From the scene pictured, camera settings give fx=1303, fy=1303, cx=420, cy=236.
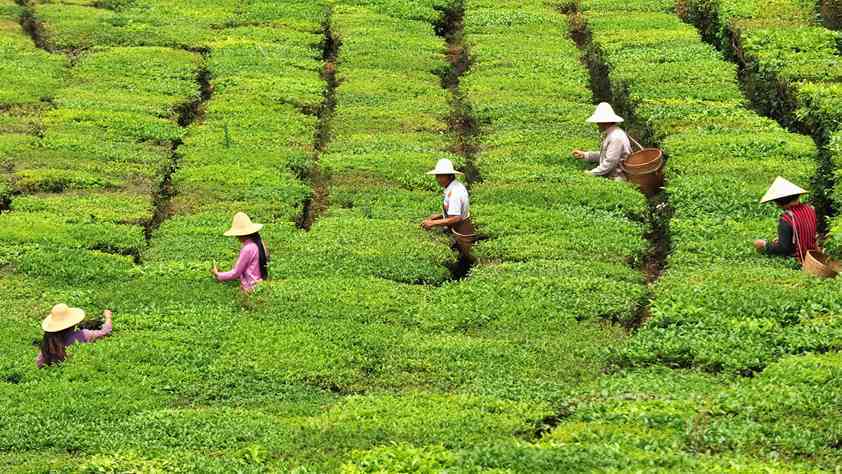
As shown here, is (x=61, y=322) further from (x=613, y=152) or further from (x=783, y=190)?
(x=613, y=152)

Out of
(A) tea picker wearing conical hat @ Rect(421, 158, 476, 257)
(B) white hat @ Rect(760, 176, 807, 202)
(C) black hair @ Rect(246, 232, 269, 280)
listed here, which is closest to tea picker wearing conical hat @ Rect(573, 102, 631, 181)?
(A) tea picker wearing conical hat @ Rect(421, 158, 476, 257)

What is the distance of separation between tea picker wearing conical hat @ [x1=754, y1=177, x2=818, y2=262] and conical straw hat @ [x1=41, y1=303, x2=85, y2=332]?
11176mm

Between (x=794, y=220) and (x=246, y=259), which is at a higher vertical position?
(x=794, y=220)

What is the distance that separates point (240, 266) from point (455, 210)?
4206 millimetres

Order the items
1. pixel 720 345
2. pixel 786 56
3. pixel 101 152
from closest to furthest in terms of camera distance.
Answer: pixel 720 345, pixel 101 152, pixel 786 56

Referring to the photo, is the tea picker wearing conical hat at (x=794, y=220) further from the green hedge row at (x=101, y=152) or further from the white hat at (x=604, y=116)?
the green hedge row at (x=101, y=152)

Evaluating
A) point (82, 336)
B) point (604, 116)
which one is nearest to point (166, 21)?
point (604, 116)

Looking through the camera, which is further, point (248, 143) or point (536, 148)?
point (248, 143)

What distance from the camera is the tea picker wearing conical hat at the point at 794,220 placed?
2094 centimetres

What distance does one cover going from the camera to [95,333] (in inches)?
813

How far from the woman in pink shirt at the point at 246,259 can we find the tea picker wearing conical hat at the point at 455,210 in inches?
141

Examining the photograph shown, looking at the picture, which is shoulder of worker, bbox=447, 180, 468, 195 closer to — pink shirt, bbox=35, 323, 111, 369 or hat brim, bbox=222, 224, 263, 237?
hat brim, bbox=222, 224, 263, 237

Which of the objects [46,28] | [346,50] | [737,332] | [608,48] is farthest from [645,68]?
[46,28]

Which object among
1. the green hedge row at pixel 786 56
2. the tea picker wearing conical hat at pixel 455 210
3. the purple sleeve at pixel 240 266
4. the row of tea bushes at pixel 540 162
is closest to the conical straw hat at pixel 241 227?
the purple sleeve at pixel 240 266
